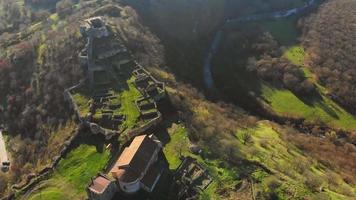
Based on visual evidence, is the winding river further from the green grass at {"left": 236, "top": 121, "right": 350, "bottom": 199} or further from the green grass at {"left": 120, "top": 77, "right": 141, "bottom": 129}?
the green grass at {"left": 120, "top": 77, "right": 141, "bottom": 129}

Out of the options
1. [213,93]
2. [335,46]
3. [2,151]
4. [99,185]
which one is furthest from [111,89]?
[335,46]

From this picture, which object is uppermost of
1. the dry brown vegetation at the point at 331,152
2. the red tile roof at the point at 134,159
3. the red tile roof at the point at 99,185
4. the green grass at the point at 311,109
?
the red tile roof at the point at 134,159

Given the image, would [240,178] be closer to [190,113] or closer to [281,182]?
[281,182]

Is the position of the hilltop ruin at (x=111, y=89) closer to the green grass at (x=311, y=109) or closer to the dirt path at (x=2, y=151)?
the dirt path at (x=2, y=151)

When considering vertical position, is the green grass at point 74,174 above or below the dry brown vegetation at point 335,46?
above

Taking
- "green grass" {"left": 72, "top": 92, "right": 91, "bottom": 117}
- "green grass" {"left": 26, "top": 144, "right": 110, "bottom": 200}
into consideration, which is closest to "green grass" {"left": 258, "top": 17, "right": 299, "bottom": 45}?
"green grass" {"left": 72, "top": 92, "right": 91, "bottom": 117}

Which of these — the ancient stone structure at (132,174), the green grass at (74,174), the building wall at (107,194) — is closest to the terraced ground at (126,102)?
the green grass at (74,174)
